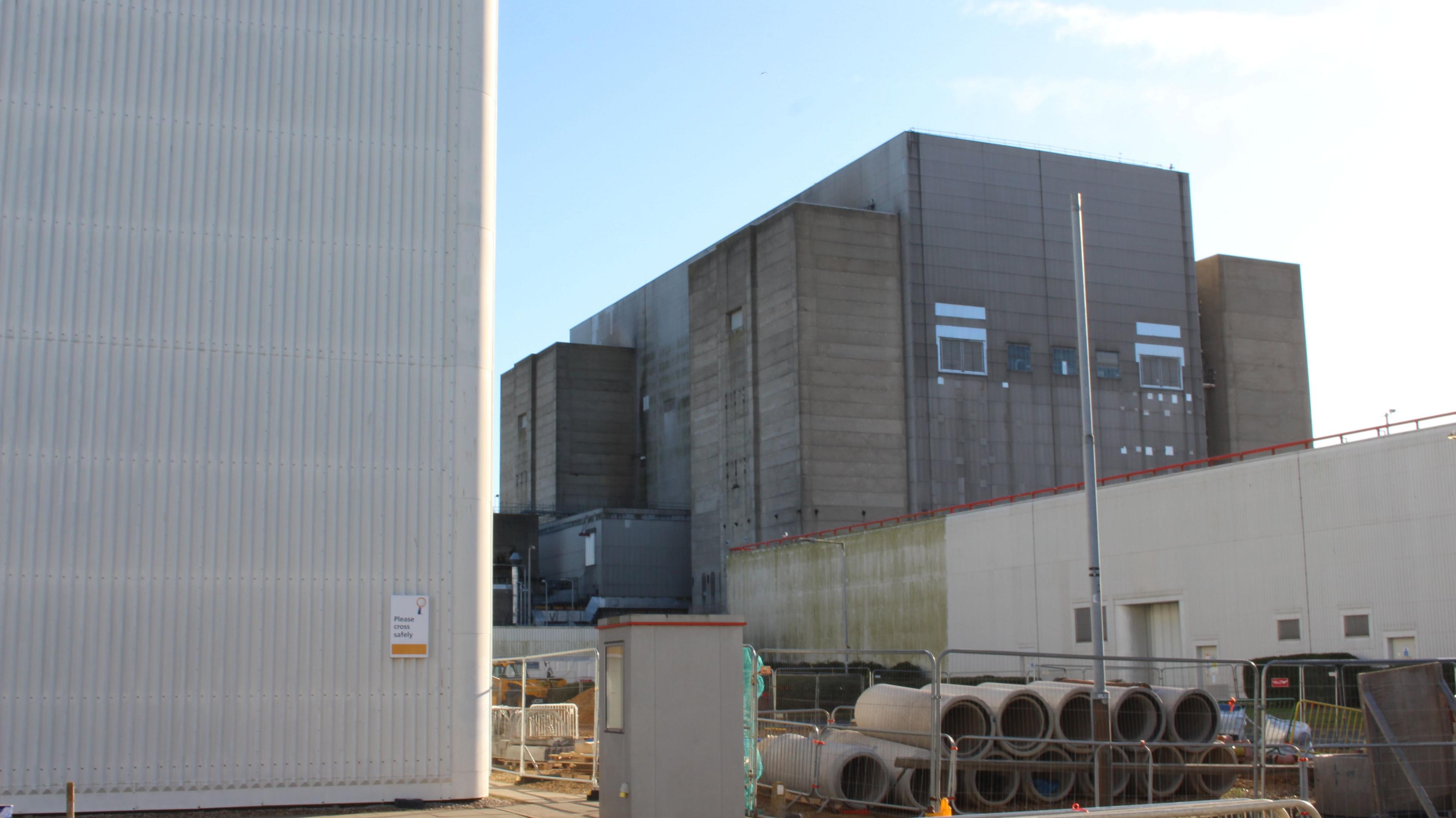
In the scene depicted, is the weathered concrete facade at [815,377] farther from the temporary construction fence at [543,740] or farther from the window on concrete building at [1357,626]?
the temporary construction fence at [543,740]

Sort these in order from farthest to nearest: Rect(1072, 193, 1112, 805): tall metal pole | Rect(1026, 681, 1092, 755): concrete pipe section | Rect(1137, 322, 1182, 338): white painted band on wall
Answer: Rect(1137, 322, 1182, 338): white painted band on wall < Rect(1026, 681, 1092, 755): concrete pipe section < Rect(1072, 193, 1112, 805): tall metal pole

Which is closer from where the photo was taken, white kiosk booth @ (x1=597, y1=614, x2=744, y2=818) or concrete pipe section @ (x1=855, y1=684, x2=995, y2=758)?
white kiosk booth @ (x1=597, y1=614, x2=744, y2=818)

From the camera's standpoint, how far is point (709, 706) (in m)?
15.2

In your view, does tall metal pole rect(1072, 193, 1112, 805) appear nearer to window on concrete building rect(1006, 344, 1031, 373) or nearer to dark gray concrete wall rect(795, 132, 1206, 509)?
dark gray concrete wall rect(795, 132, 1206, 509)

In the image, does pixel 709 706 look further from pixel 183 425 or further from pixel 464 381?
pixel 183 425

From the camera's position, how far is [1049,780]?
19.1 metres

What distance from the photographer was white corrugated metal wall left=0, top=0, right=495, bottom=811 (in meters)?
17.6

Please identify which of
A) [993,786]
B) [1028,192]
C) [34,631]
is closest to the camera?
[34,631]

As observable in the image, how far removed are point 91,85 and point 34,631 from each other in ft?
24.7

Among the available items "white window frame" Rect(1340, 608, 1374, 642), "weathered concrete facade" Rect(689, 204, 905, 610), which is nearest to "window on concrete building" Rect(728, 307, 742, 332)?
"weathered concrete facade" Rect(689, 204, 905, 610)

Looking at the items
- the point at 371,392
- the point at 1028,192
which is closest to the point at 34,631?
the point at 371,392

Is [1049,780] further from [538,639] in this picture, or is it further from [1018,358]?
[1018,358]

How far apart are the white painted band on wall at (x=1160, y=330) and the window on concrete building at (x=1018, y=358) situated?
8.20 m

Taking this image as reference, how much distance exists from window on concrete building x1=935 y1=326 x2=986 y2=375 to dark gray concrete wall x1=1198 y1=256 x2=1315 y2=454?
799 inches
